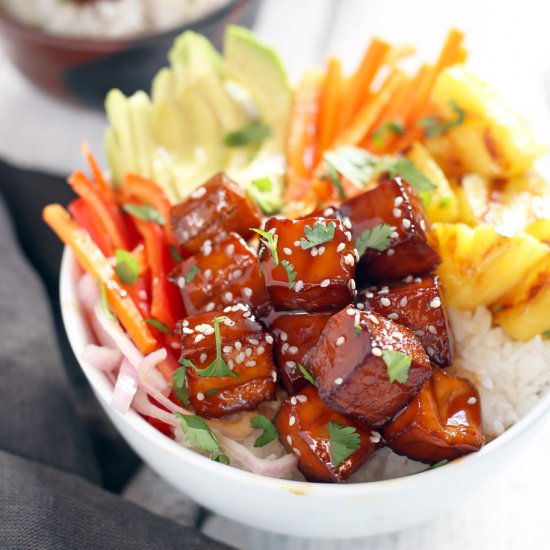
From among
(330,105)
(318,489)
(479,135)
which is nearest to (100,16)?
(330,105)

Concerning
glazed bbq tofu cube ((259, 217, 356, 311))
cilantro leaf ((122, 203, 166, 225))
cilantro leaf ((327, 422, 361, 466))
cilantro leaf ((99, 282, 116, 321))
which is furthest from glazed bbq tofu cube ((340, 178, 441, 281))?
cilantro leaf ((99, 282, 116, 321))

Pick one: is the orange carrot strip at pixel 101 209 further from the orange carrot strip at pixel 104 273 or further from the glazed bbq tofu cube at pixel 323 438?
the glazed bbq tofu cube at pixel 323 438

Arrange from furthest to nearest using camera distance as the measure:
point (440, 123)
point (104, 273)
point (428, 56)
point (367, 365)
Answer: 1. point (428, 56)
2. point (440, 123)
3. point (104, 273)
4. point (367, 365)

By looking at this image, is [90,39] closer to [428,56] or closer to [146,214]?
[146,214]

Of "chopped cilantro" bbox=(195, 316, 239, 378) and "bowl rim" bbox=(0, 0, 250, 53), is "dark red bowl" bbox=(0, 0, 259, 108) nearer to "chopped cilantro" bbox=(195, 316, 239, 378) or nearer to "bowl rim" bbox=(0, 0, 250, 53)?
"bowl rim" bbox=(0, 0, 250, 53)

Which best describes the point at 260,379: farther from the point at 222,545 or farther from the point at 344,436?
the point at 222,545

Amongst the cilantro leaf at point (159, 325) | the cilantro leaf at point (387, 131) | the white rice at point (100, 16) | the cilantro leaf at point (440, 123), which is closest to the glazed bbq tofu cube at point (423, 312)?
the cilantro leaf at point (159, 325)
